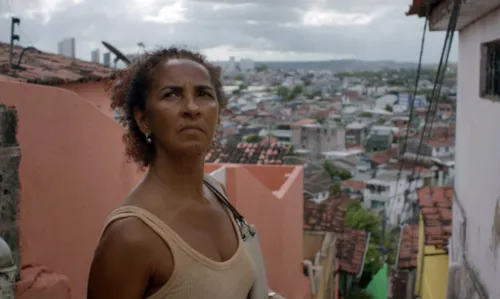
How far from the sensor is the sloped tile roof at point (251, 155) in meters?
10.8

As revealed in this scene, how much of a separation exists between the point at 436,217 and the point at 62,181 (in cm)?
833

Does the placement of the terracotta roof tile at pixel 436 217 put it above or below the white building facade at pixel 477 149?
below

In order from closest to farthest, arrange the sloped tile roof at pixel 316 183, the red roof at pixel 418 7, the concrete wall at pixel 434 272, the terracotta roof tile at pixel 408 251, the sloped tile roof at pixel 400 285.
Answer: the red roof at pixel 418 7
the concrete wall at pixel 434 272
the terracotta roof tile at pixel 408 251
the sloped tile roof at pixel 400 285
the sloped tile roof at pixel 316 183

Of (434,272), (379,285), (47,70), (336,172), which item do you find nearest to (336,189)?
(336,172)

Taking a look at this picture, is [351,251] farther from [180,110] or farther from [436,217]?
[180,110]

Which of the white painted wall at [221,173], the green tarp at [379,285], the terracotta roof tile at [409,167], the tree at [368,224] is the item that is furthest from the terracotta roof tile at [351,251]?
the terracotta roof tile at [409,167]

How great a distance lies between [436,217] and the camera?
10391 mm

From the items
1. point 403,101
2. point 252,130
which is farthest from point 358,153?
point 403,101

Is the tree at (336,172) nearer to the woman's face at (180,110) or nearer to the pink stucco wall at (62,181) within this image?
the pink stucco wall at (62,181)

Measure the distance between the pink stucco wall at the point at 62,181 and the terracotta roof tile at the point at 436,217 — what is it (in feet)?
22.6

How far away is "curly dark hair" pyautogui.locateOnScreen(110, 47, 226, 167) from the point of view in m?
1.76

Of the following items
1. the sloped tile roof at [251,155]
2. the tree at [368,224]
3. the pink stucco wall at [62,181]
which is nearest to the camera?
the pink stucco wall at [62,181]

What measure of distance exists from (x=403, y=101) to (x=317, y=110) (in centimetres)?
991

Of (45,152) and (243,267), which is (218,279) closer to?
(243,267)
